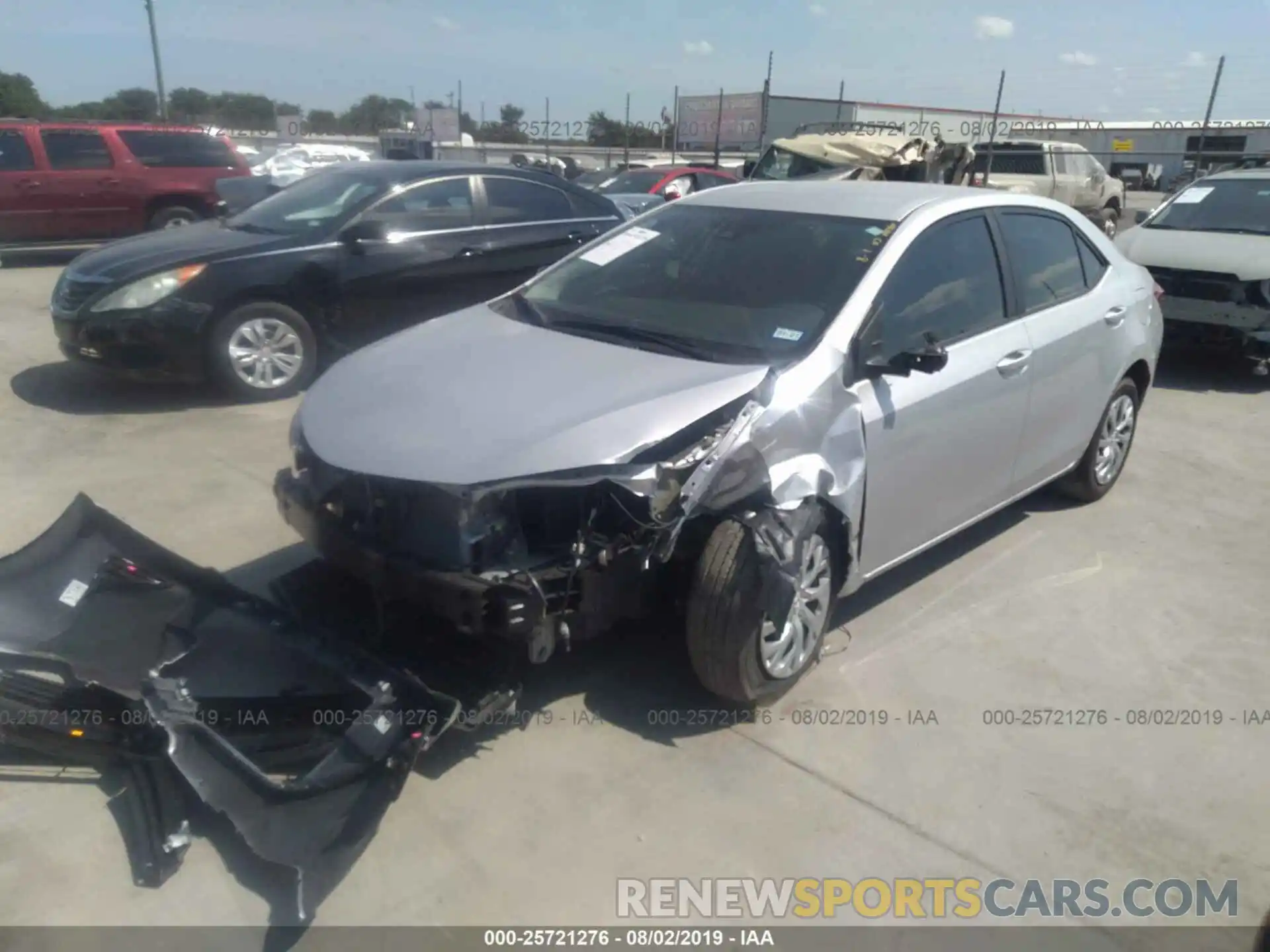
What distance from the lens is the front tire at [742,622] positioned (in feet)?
10.5

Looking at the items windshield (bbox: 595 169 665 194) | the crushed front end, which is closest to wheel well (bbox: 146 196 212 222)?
windshield (bbox: 595 169 665 194)

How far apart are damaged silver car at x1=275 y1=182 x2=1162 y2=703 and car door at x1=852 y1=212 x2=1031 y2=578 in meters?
0.01

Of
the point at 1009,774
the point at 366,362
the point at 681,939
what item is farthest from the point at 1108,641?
the point at 366,362

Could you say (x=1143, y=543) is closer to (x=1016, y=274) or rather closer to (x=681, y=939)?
(x=1016, y=274)

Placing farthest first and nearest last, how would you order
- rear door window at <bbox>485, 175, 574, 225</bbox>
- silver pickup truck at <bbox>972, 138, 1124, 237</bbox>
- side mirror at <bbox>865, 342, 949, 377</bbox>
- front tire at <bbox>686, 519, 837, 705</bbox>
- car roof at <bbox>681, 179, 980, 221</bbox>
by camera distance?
silver pickup truck at <bbox>972, 138, 1124, 237</bbox>
rear door window at <bbox>485, 175, 574, 225</bbox>
car roof at <bbox>681, 179, 980, 221</bbox>
side mirror at <bbox>865, 342, 949, 377</bbox>
front tire at <bbox>686, 519, 837, 705</bbox>

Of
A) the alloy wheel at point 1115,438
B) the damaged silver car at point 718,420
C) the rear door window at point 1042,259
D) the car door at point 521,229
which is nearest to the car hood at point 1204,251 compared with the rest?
the alloy wheel at point 1115,438

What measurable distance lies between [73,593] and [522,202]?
198 inches

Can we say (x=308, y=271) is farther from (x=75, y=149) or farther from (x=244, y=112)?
(x=244, y=112)

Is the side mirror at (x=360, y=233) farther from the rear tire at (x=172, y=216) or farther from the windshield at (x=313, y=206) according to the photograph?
the rear tire at (x=172, y=216)

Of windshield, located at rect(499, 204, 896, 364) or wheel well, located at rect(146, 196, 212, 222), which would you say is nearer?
windshield, located at rect(499, 204, 896, 364)

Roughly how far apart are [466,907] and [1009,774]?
179 cm

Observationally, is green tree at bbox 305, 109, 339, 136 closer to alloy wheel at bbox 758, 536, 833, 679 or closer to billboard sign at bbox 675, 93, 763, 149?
billboard sign at bbox 675, 93, 763, 149

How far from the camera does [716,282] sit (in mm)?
4004

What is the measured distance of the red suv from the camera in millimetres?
12422
